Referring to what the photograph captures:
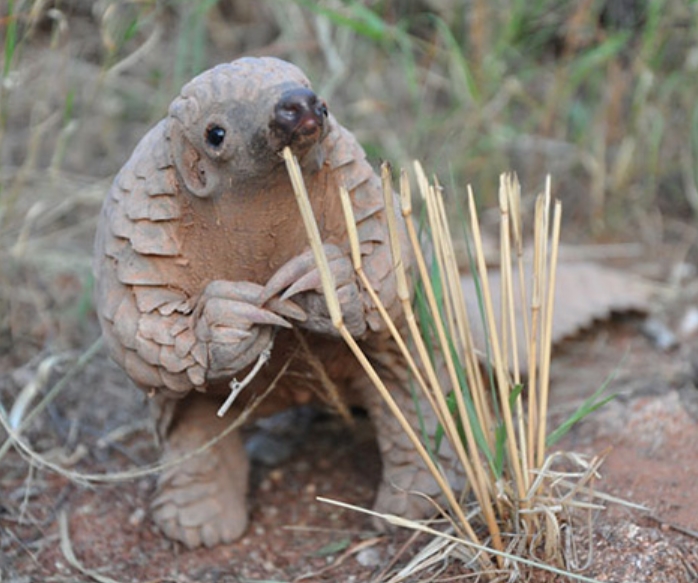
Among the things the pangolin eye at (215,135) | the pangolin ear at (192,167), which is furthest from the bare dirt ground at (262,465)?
the pangolin eye at (215,135)

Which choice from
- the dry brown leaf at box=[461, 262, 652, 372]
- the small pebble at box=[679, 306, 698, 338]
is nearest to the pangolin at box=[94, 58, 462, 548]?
the dry brown leaf at box=[461, 262, 652, 372]

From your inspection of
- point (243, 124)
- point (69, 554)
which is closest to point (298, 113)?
point (243, 124)

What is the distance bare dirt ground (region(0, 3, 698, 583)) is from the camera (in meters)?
1.88

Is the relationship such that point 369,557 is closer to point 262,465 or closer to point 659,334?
point 262,465

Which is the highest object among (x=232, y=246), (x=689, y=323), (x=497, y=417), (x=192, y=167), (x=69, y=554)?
(x=192, y=167)

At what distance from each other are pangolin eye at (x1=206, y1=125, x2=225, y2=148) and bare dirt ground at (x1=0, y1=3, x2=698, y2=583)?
0.68 metres

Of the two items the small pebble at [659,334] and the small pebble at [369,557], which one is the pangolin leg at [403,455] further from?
the small pebble at [659,334]

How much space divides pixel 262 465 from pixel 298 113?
1019 millimetres

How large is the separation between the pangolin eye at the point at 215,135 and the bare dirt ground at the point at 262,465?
680mm

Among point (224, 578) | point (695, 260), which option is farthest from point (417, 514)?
point (695, 260)

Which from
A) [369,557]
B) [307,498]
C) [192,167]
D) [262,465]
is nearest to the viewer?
[192,167]

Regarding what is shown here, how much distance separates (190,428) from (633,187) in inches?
77.8

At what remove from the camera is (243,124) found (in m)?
1.57

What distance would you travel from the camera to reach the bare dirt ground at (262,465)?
74.2 inches
